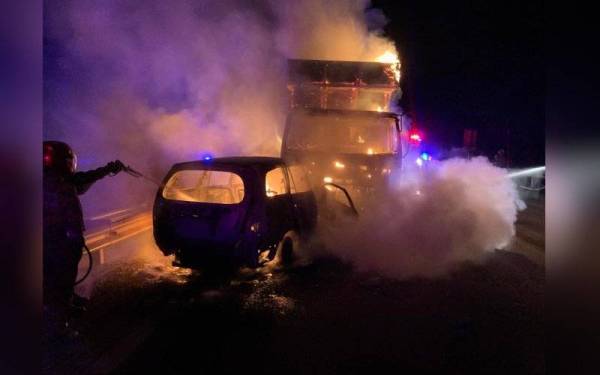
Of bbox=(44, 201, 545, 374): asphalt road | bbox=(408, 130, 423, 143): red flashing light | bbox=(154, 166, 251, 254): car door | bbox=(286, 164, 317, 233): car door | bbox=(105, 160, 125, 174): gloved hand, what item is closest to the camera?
bbox=(44, 201, 545, 374): asphalt road

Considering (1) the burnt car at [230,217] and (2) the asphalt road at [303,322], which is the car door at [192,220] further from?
(2) the asphalt road at [303,322]

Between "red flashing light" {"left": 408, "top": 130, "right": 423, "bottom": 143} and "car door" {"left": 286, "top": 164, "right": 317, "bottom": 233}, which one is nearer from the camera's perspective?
"car door" {"left": 286, "top": 164, "right": 317, "bottom": 233}

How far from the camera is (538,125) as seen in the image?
3017 cm

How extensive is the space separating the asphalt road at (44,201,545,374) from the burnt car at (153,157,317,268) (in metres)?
0.45

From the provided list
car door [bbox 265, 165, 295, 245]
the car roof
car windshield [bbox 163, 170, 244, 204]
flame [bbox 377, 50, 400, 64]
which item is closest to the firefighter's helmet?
the car roof

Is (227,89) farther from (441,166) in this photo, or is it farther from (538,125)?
(538,125)

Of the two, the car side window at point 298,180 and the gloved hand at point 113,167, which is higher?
the gloved hand at point 113,167

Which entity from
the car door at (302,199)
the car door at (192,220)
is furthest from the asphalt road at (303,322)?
the car door at (302,199)

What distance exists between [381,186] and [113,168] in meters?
5.18

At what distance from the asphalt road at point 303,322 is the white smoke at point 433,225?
54 centimetres

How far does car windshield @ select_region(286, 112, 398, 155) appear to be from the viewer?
30.6 feet

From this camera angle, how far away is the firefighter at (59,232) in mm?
4547

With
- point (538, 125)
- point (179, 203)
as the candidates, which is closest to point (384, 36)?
point (179, 203)

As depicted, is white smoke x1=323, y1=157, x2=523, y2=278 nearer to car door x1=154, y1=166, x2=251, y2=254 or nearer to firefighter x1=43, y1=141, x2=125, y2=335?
car door x1=154, y1=166, x2=251, y2=254
